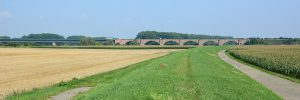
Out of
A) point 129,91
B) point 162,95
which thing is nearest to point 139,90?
point 129,91

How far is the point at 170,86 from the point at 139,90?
1777 mm

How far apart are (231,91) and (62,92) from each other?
21.8 ft

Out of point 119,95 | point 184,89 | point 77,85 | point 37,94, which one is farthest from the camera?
point 77,85

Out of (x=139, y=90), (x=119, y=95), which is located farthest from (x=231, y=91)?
(x=119, y=95)

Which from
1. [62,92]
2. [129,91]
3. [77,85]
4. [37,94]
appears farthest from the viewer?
[77,85]

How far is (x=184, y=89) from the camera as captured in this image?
570 inches

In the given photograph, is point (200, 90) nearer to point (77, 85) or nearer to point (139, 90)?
point (139, 90)

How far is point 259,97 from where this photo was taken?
48.9 ft

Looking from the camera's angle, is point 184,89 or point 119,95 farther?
point 184,89

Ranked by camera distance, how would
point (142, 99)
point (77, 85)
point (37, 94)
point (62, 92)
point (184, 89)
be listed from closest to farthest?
point (142, 99) → point (184, 89) → point (37, 94) → point (62, 92) → point (77, 85)

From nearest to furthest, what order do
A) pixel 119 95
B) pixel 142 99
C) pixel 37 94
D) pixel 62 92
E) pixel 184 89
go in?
pixel 142 99 < pixel 119 95 < pixel 184 89 < pixel 37 94 < pixel 62 92

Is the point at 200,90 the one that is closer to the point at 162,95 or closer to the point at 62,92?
the point at 162,95

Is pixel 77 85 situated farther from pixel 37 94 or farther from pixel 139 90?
pixel 139 90

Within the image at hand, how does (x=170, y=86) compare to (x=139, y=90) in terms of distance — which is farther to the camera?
(x=170, y=86)
